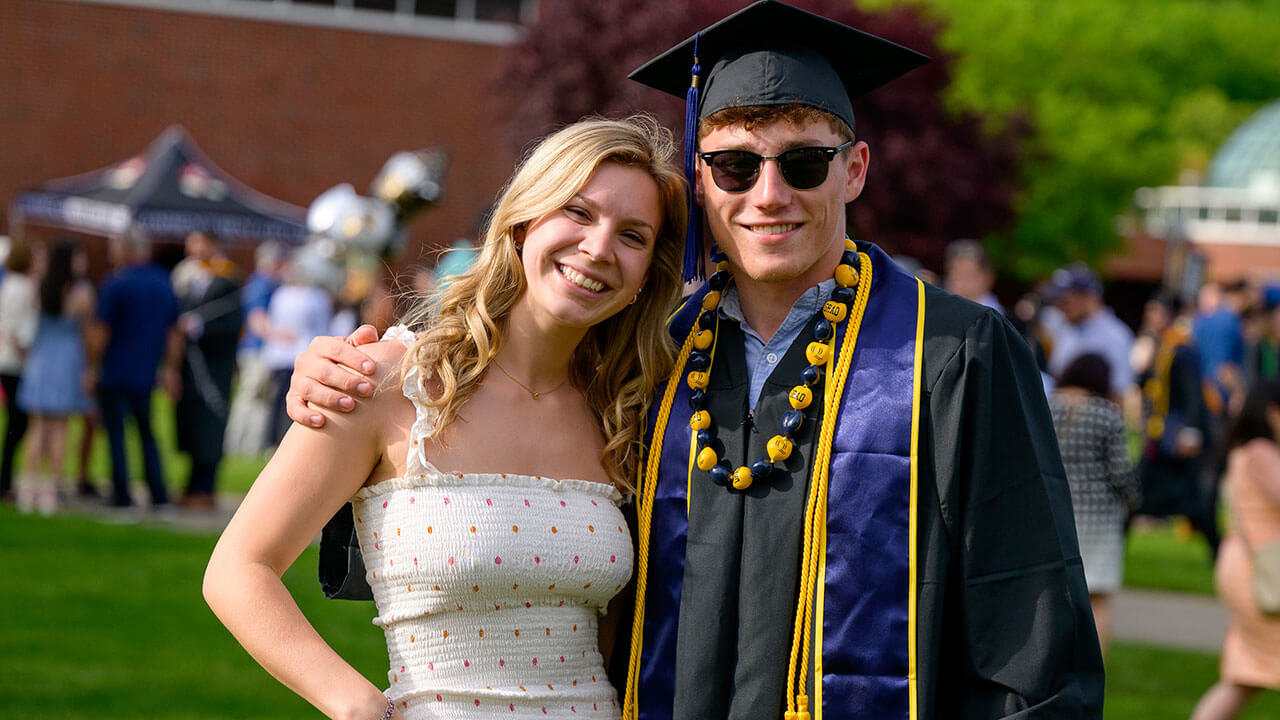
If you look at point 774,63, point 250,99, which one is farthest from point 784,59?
point 250,99

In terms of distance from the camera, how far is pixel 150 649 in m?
6.21

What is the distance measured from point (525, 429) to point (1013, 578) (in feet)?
3.26

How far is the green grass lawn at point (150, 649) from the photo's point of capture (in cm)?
550

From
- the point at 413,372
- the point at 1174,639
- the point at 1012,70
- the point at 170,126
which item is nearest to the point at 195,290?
the point at 1174,639

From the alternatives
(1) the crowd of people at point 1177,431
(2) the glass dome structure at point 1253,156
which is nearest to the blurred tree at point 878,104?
(1) the crowd of people at point 1177,431

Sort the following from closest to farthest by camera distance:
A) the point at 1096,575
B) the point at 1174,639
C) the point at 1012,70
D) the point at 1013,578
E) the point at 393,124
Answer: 1. the point at 1013,578
2. the point at 1096,575
3. the point at 1174,639
4. the point at 393,124
5. the point at 1012,70

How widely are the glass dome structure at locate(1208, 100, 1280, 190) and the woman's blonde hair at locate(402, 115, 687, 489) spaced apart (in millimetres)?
50680

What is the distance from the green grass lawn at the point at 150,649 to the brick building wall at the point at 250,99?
54.0 feet

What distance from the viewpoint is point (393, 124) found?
25.7 meters

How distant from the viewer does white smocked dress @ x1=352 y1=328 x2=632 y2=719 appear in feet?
8.63

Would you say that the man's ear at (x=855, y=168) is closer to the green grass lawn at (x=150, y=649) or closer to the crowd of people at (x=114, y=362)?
the green grass lawn at (x=150, y=649)

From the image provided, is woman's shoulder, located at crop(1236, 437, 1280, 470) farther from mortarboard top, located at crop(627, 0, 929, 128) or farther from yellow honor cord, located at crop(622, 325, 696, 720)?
yellow honor cord, located at crop(622, 325, 696, 720)

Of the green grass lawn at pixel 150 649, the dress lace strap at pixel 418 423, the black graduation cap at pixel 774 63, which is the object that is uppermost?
the black graduation cap at pixel 774 63

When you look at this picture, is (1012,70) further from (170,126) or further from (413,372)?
(413,372)
